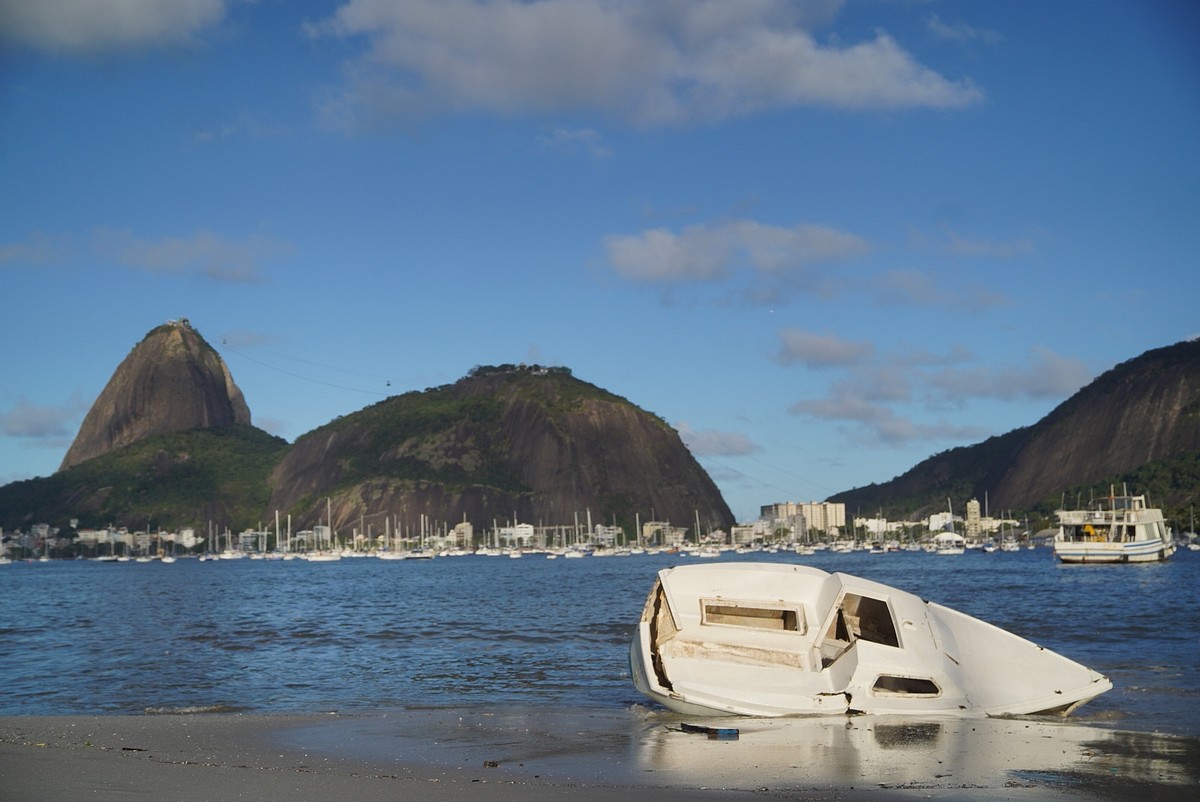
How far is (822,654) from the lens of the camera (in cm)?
1877

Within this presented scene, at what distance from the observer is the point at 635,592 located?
2667 inches

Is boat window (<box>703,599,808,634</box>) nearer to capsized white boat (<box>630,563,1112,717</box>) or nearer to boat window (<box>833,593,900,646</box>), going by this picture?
capsized white boat (<box>630,563,1112,717</box>)

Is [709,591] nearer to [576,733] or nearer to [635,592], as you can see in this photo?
[576,733]

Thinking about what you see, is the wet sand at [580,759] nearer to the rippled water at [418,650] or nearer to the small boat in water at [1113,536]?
the rippled water at [418,650]

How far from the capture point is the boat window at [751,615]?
1923 cm

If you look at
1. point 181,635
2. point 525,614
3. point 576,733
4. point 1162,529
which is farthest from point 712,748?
point 1162,529

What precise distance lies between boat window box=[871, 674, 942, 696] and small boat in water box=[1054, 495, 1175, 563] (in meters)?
84.7

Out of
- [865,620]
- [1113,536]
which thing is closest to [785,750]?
[865,620]

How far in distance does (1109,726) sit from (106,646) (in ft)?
98.3

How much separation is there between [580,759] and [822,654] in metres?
5.85

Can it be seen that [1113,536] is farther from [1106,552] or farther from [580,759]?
[580,759]

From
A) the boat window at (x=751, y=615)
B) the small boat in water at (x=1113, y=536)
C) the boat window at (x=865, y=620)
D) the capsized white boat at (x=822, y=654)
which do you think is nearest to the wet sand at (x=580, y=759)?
the capsized white boat at (x=822, y=654)

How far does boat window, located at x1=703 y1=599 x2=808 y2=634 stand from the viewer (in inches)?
757

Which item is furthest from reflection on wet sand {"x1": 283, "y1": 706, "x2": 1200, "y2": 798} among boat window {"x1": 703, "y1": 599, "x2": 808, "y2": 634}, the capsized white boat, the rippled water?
the rippled water
